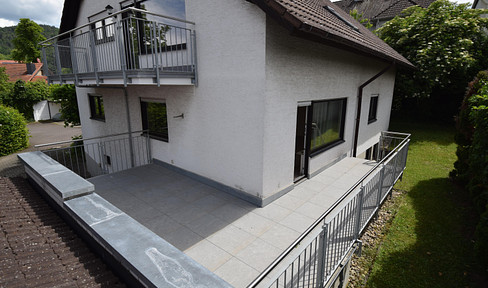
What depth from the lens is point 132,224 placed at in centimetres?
214

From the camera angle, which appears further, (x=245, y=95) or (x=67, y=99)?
(x=67, y=99)

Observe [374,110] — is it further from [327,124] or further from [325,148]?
[325,148]

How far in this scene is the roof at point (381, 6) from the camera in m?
23.1

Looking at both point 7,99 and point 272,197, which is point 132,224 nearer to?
point 272,197

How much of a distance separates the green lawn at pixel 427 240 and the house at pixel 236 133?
740mm

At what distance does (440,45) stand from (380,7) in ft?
53.4

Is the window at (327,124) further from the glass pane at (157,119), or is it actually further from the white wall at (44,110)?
the white wall at (44,110)

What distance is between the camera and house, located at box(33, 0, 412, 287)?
367 centimetres

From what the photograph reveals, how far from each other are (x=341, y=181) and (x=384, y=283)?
9.21 ft

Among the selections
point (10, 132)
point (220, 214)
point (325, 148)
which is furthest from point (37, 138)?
point (325, 148)

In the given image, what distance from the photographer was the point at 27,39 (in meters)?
38.1

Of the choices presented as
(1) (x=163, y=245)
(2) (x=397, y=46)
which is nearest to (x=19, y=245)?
(1) (x=163, y=245)

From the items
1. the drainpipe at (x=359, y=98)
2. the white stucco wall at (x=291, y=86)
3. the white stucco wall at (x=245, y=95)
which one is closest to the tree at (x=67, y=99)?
the white stucco wall at (x=245, y=95)

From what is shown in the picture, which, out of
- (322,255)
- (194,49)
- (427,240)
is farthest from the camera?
(194,49)
